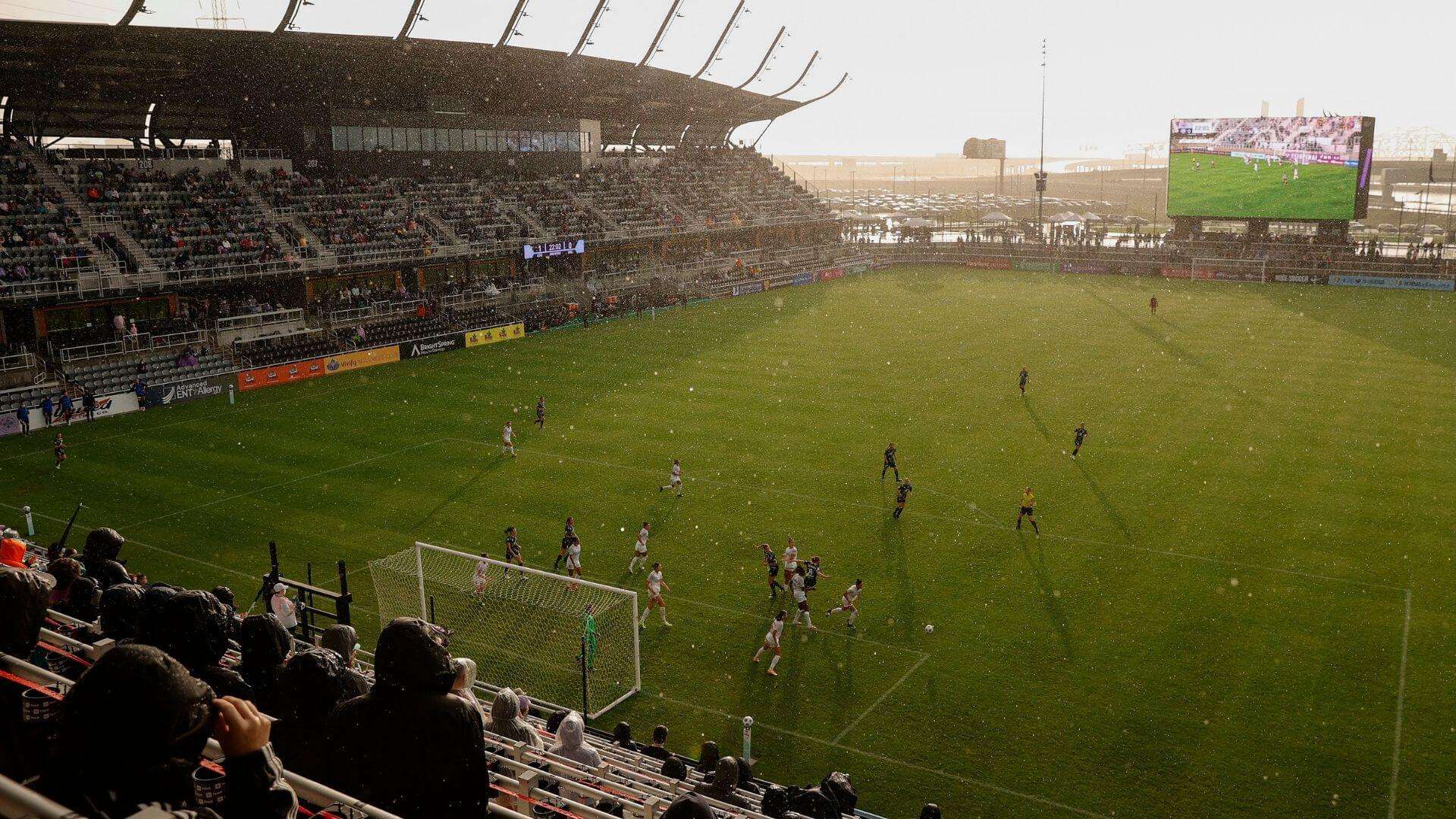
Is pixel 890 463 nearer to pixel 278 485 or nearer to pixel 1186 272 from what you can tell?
pixel 278 485

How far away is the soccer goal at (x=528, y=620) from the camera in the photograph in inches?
651

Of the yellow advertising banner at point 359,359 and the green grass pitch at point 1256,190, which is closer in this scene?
the yellow advertising banner at point 359,359

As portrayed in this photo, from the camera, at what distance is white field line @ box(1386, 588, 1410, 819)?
13.5 meters

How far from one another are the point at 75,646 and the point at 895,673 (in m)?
12.9

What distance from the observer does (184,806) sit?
3.68 m

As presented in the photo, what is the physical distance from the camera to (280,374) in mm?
39156

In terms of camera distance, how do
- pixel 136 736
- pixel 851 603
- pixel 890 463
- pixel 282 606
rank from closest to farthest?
pixel 136 736 → pixel 282 606 → pixel 851 603 → pixel 890 463

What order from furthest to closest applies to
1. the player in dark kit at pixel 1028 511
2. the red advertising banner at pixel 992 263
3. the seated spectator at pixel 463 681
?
the red advertising banner at pixel 992 263
the player in dark kit at pixel 1028 511
the seated spectator at pixel 463 681

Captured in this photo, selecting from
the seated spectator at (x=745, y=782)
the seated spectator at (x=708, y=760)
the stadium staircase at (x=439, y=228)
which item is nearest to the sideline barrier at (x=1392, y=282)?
the stadium staircase at (x=439, y=228)

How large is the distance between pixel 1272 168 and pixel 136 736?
7818 cm

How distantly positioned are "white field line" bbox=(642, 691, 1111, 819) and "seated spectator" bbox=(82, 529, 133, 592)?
9031 mm

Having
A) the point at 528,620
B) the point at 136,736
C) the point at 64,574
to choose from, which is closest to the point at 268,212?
the point at 528,620

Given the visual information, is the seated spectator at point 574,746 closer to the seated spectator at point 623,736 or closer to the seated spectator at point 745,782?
the seated spectator at point 623,736

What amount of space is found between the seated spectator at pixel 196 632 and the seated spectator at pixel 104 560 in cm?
356
